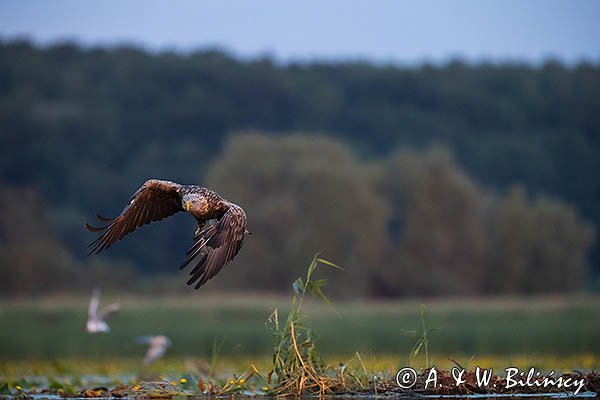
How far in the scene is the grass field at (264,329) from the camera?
22922 millimetres

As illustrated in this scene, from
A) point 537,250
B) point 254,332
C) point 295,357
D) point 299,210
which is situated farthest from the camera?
point 537,250

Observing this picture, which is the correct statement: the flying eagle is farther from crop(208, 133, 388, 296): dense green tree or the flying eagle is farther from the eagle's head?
crop(208, 133, 388, 296): dense green tree

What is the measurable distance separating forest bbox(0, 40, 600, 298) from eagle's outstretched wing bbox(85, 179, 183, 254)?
114ft

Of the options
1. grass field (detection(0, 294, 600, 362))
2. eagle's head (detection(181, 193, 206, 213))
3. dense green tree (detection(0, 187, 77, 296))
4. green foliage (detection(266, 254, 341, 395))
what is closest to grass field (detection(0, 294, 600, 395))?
grass field (detection(0, 294, 600, 362))

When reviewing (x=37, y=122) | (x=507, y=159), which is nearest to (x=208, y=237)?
(x=37, y=122)

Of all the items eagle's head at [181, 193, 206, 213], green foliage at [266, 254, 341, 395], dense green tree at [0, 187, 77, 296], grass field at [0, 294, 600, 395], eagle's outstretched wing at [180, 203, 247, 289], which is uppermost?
dense green tree at [0, 187, 77, 296]

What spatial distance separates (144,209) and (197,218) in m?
0.54

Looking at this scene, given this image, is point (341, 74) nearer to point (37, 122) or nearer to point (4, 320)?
point (37, 122)

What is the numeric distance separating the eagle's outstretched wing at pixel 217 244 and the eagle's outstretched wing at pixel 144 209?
3.58ft


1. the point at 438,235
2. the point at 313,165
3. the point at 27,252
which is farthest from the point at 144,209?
the point at 438,235

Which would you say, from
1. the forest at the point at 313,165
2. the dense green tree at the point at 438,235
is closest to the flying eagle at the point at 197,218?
the forest at the point at 313,165

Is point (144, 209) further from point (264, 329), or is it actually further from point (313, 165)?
point (313, 165)

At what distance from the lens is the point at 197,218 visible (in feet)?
38.2

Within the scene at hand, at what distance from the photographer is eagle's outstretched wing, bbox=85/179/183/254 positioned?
11273 millimetres
